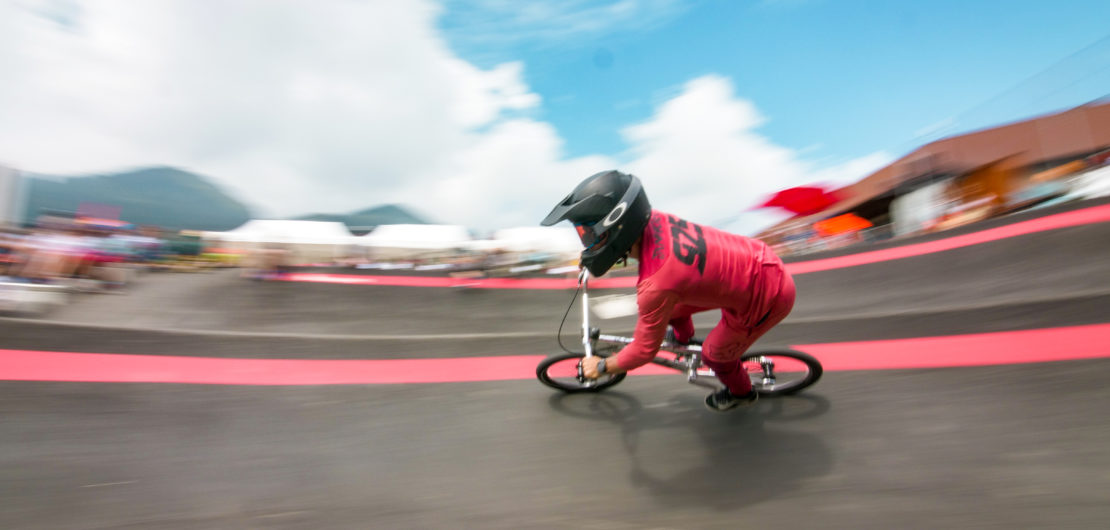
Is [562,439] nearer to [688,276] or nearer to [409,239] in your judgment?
[688,276]

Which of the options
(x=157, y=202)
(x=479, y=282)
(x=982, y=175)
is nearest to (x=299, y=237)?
(x=479, y=282)

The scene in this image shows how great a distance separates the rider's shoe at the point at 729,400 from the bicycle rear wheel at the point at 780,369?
0.13m

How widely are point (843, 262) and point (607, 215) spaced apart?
25.1 ft

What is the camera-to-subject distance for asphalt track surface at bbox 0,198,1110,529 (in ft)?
7.87

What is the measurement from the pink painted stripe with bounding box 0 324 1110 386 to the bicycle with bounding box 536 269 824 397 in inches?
19.7

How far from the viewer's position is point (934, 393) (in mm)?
3271

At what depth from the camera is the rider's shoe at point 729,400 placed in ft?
10.2

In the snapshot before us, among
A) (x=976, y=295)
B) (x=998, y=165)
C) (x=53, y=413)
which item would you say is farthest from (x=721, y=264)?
(x=998, y=165)

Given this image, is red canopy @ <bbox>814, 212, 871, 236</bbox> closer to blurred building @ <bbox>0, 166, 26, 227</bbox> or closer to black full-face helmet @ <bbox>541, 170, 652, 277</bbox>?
black full-face helmet @ <bbox>541, 170, 652, 277</bbox>

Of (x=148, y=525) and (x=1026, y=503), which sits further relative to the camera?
(x=148, y=525)

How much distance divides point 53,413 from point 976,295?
8.39 m

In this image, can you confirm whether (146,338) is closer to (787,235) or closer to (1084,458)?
(1084,458)

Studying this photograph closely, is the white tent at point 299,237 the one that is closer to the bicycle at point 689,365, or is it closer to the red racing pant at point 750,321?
the bicycle at point 689,365

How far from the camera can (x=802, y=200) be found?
795 inches
